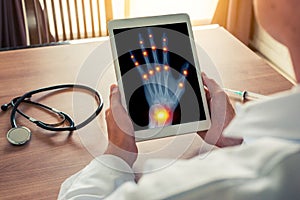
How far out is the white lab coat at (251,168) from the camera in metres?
0.42

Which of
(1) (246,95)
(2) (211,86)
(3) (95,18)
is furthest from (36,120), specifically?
(3) (95,18)

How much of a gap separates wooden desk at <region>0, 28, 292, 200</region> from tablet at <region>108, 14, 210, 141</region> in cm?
5

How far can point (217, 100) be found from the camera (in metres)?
1.08

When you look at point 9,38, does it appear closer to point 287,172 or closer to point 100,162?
point 100,162

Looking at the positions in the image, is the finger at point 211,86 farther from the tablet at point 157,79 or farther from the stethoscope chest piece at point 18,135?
the stethoscope chest piece at point 18,135

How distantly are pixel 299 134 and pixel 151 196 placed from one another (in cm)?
15

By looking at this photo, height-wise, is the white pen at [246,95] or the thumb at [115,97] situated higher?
the thumb at [115,97]

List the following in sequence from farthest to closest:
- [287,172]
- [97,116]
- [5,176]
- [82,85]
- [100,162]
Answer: [82,85] < [97,116] < [5,176] < [100,162] < [287,172]

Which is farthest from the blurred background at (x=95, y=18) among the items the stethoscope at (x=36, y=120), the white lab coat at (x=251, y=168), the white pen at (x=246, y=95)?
the white lab coat at (x=251, y=168)

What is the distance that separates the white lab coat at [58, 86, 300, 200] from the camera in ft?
1.39

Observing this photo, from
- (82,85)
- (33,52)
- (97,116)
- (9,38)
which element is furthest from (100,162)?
(9,38)

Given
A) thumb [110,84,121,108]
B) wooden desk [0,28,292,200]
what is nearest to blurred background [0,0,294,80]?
wooden desk [0,28,292,200]

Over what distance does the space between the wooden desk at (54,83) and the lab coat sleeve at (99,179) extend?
106 millimetres

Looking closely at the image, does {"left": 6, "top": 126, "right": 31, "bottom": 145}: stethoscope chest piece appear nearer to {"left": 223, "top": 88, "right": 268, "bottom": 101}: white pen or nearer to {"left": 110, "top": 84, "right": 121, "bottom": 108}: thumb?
{"left": 110, "top": 84, "right": 121, "bottom": 108}: thumb
